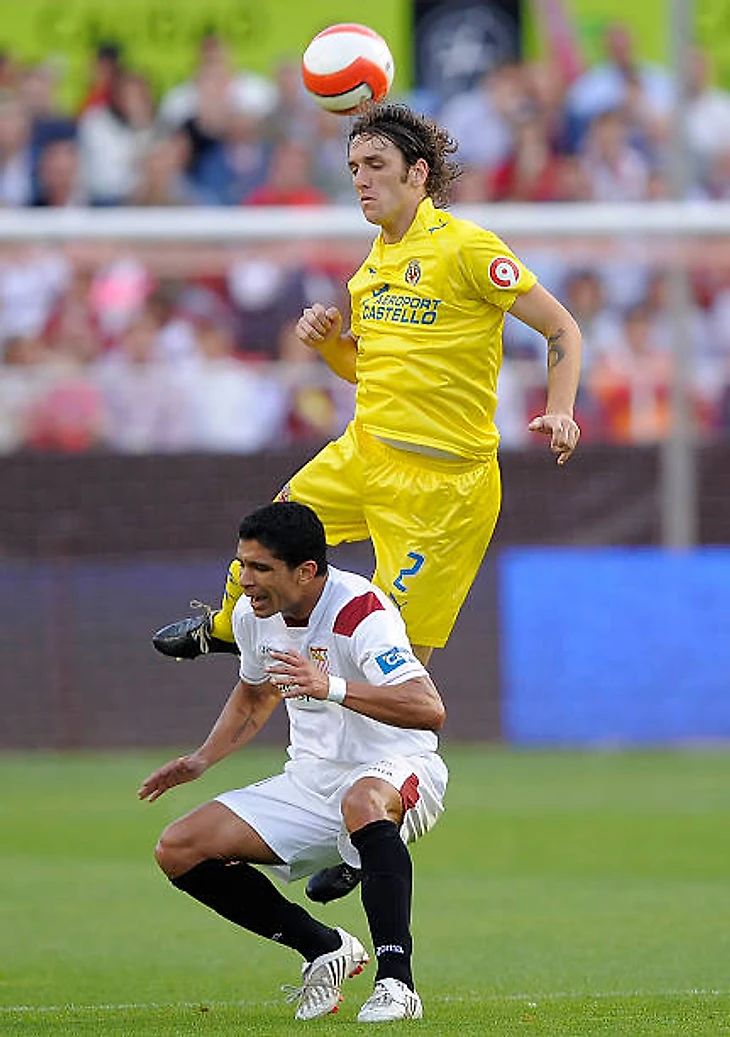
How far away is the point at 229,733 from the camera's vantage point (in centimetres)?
716

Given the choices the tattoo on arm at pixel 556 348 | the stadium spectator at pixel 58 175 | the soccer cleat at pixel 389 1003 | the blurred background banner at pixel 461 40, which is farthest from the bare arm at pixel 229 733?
the blurred background banner at pixel 461 40

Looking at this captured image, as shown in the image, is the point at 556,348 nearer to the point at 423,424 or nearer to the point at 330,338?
the point at 423,424

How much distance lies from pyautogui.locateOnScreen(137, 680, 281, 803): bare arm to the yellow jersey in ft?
3.52

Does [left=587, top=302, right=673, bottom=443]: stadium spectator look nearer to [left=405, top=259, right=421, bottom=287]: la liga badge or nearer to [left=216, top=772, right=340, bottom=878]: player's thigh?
[left=405, top=259, right=421, bottom=287]: la liga badge

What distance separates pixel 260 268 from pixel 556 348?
9.38 m

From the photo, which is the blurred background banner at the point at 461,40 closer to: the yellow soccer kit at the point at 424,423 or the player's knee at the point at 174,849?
the yellow soccer kit at the point at 424,423

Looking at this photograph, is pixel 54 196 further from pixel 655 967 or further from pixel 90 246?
pixel 655 967

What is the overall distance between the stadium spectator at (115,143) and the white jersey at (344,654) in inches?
424

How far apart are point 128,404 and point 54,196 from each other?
239cm

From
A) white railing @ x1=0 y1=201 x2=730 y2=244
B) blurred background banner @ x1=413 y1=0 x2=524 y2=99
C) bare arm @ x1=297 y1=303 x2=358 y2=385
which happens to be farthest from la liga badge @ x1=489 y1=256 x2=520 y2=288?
blurred background banner @ x1=413 y1=0 x2=524 y2=99

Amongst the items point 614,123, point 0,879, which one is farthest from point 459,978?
point 614,123

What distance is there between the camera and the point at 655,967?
782 centimetres

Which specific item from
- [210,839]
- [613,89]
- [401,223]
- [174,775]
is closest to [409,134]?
[401,223]

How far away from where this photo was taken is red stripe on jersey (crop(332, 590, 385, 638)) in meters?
6.66
